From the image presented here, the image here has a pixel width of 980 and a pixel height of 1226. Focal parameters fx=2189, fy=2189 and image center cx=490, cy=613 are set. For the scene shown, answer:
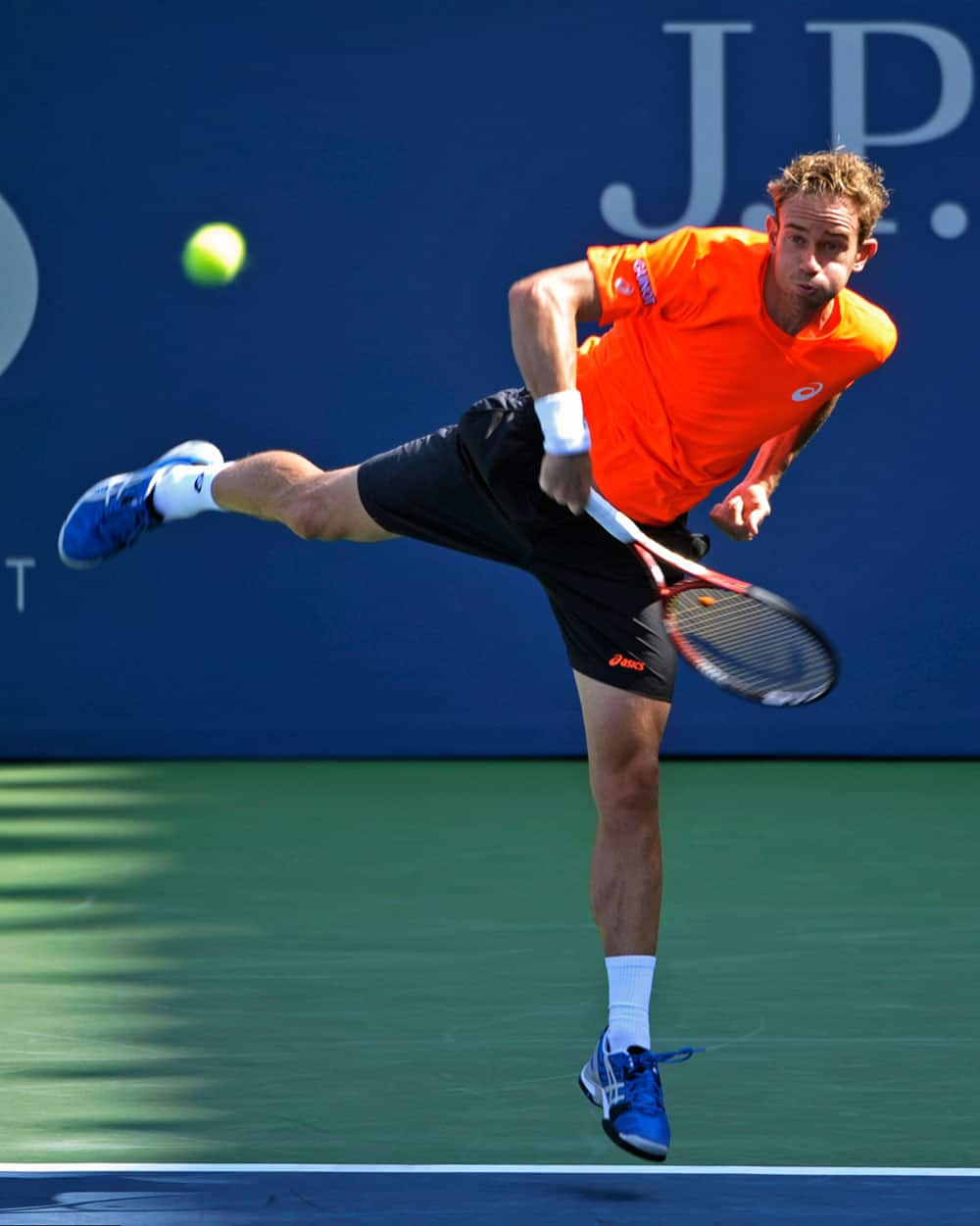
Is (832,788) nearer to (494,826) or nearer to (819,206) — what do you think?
(494,826)

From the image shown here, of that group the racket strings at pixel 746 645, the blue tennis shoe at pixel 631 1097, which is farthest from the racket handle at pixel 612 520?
the blue tennis shoe at pixel 631 1097

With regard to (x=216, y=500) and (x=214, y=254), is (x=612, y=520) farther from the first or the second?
(x=214, y=254)

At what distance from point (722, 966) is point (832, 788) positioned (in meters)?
2.50

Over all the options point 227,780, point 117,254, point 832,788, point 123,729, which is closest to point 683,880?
point 832,788

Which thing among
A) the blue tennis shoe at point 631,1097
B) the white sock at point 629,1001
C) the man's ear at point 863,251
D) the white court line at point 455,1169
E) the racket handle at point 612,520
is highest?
the man's ear at point 863,251

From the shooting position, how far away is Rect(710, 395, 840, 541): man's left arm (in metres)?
3.53

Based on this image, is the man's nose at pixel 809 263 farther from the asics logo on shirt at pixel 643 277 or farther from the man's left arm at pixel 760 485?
the man's left arm at pixel 760 485

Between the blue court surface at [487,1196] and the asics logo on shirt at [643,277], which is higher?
the asics logo on shirt at [643,277]

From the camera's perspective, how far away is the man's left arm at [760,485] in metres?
3.53

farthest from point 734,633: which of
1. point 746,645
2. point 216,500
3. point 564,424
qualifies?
point 216,500

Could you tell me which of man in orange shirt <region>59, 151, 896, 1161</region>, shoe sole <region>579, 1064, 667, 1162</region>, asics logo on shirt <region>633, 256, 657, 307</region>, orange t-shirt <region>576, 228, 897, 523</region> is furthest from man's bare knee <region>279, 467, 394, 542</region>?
shoe sole <region>579, 1064, 667, 1162</region>

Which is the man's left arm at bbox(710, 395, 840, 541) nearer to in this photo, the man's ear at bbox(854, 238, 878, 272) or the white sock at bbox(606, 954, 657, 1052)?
the man's ear at bbox(854, 238, 878, 272)

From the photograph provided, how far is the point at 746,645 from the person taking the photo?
11.2 ft

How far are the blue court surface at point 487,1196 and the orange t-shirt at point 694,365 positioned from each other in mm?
1061
